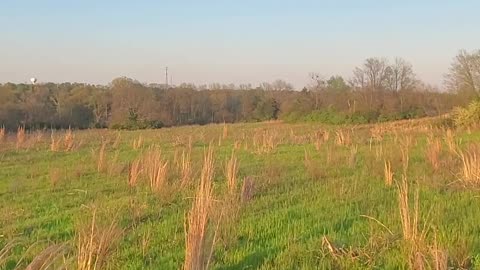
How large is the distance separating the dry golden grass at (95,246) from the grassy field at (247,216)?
0.02 metres

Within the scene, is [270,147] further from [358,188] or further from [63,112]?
[63,112]

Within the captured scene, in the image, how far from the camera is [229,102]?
73562mm

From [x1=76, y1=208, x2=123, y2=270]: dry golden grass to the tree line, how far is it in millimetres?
36882

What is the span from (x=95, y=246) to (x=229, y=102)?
2741 inches

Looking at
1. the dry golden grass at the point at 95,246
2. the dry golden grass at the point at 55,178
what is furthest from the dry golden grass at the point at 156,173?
the dry golden grass at the point at 95,246

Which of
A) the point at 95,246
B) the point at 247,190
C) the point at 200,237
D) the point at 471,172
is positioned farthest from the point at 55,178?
the point at 471,172

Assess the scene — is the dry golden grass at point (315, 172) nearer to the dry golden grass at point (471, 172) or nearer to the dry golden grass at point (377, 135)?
the dry golden grass at point (471, 172)

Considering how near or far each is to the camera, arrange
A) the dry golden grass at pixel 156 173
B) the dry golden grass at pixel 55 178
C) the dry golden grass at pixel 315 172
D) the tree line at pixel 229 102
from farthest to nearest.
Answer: the tree line at pixel 229 102 → the dry golden grass at pixel 315 172 → the dry golden grass at pixel 55 178 → the dry golden grass at pixel 156 173

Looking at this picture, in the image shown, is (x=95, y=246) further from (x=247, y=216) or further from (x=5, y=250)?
(x=247, y=216)

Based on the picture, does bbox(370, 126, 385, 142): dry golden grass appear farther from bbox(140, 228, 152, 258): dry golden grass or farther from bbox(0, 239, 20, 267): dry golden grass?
bbox(0, 239, 20, 267): dry golden grass

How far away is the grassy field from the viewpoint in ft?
14.7

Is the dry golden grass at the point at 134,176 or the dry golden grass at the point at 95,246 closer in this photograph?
the dry golden grass at the point at 95,246

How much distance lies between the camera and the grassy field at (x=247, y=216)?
→ 14.7 ft

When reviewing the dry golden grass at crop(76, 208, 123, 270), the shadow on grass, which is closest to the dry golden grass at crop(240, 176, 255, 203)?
the shadow on grass
